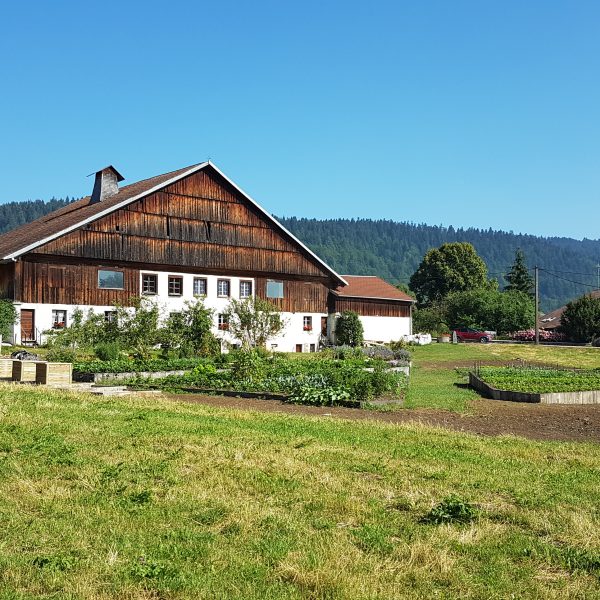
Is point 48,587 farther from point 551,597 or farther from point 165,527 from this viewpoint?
point 551,597

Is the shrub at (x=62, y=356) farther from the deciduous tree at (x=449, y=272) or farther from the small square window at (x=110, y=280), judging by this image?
the deciduous tree at (x=449, y=272)

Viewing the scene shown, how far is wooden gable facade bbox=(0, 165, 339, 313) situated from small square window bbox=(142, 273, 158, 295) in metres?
0.52

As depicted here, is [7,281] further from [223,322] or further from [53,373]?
[53,373]

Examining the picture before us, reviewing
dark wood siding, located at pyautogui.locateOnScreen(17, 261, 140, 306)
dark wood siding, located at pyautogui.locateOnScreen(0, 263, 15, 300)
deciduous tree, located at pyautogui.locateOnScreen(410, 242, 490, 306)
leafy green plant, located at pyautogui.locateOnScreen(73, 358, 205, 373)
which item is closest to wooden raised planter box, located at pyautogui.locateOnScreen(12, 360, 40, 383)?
leafy green plant, located at pyautogui.locateOnScreen(73, 358, 205, 373)

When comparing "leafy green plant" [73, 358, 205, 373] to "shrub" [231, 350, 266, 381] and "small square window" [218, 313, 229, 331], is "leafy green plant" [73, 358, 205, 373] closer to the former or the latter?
"shrub" [231, 350, 266, 381]

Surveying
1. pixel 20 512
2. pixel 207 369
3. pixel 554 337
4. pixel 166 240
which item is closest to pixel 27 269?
pixel 166 240

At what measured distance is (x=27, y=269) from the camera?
38281 millimetres

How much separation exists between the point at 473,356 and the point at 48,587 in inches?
1543

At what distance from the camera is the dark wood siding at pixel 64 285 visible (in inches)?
1505

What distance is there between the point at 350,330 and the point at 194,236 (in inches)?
511

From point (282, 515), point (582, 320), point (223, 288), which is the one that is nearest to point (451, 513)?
point (282, 515)

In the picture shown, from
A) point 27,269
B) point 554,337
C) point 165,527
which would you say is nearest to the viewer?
point 165,527

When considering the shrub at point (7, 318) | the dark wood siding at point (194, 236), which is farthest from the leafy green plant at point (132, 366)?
the dark wood siding at point (194, 236)

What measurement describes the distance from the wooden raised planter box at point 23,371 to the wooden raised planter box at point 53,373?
371 millimetres
